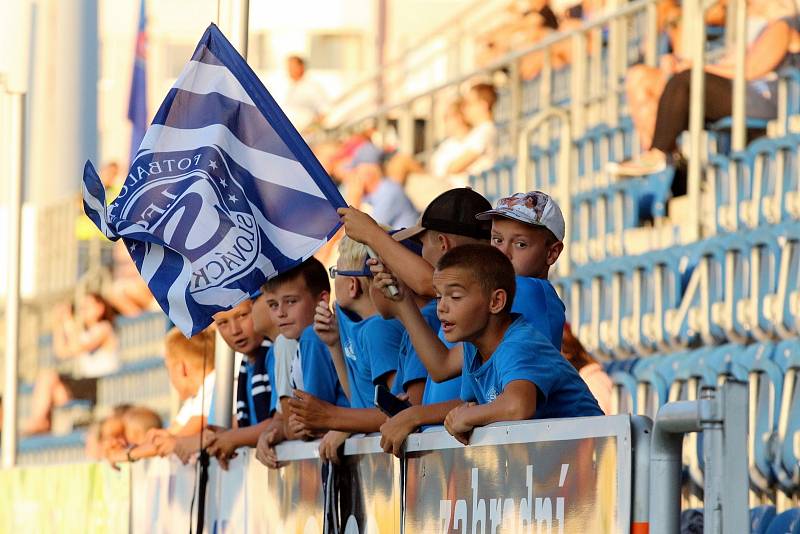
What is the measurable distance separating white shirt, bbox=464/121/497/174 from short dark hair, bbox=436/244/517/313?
9.19m

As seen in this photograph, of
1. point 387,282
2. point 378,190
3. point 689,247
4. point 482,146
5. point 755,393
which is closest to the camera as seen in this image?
point 387,282

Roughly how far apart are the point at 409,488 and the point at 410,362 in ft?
1.99

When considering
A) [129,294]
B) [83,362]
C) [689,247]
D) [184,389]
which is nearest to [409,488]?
[184,389]

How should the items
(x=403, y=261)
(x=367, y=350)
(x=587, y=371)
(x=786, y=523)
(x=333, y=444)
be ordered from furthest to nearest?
1. (x=587, y=371)
2. (x=786, y=523)
3. (x=367, y=350)
4. (x=333, y=444)
5. (x=403, y=261)

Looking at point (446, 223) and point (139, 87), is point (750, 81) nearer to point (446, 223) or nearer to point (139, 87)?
point (446, 223)

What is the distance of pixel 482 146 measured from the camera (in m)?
14.2

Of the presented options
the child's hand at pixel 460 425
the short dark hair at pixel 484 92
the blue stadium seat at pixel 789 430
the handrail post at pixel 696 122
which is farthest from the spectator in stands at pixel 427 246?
the short dark hair at pixel 484 92

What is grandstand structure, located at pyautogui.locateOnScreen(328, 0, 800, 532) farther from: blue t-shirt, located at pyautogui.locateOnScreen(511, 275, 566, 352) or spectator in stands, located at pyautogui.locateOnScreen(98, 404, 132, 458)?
spectator in stands, located at pyautogui.locateOnScreen(98, 404, 132, 458)

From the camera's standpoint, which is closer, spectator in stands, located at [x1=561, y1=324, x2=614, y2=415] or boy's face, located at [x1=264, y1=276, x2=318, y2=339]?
boy's face, located at [x1=264, y1=276, x2=318, y2=339]

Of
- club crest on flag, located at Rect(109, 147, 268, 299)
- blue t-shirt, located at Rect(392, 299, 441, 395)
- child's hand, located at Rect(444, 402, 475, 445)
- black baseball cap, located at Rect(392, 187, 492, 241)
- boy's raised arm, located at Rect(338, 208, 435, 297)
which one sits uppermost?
club crest on flag, located at Rect(109, 147, 268, 299)

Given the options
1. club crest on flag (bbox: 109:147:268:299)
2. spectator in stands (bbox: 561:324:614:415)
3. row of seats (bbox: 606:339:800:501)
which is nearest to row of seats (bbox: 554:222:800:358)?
row of seats (bbox: 606:339:800:501)

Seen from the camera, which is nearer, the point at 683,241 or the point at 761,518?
the point at 761,518

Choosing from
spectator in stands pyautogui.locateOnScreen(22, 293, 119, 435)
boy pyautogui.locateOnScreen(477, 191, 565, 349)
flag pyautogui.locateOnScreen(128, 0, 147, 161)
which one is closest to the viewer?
boy pyautogui.locateOnScreen(477, 191, 565, 349)

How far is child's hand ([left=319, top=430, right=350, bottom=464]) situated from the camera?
5762 millimetres
